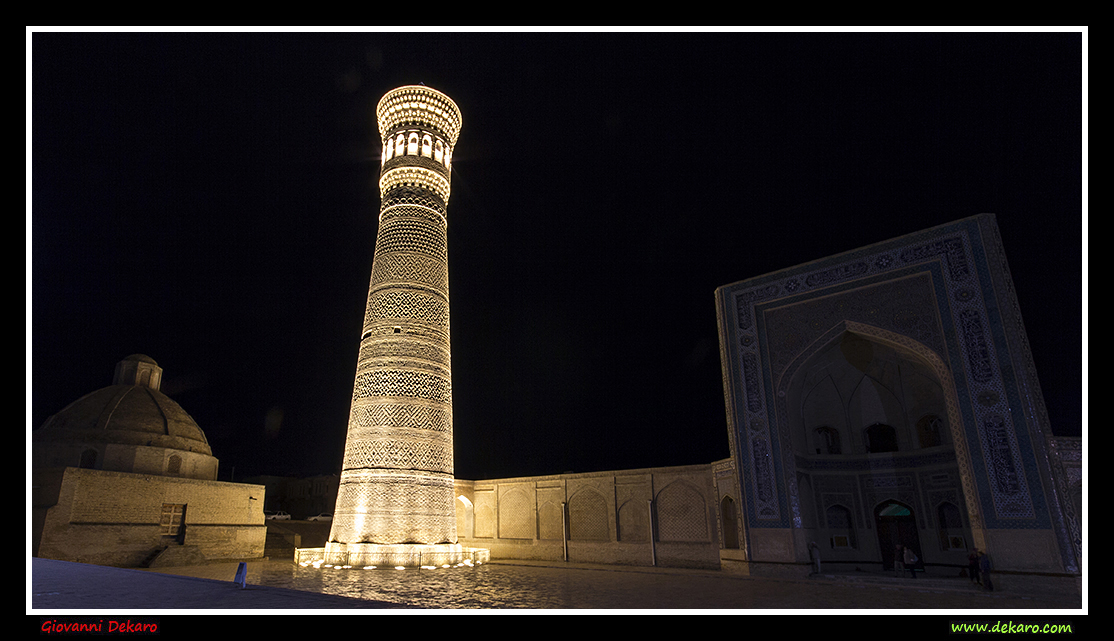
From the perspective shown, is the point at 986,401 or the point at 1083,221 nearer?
the point at 1083,221

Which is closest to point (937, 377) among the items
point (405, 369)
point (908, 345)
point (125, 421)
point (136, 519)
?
point (908, 345)

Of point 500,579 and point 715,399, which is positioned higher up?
point 715,399

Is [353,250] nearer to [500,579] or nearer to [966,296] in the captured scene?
[500,579]

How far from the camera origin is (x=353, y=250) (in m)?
20.7

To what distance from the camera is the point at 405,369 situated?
11180 mm

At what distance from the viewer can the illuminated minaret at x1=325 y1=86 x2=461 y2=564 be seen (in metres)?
10.2

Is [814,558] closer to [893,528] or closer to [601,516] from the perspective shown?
[893,528]

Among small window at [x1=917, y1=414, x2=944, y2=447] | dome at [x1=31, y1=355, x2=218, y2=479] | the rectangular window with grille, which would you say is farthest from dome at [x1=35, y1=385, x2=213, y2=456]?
small window at [x1=917, y1=414, x2=944, y2=447]

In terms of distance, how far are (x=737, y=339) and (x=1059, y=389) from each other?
18.7 feet

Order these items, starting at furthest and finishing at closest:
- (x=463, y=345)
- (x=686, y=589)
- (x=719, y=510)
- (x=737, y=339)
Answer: (x=463, y=345)
(x=719, y=510)
(x=737, y=339)
(x=686, y=589)

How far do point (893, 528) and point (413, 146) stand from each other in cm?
1139

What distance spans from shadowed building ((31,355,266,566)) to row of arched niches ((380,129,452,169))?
8.62 m

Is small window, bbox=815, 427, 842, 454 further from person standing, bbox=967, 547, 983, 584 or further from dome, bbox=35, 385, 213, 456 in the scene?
dome, bbox=35, 385, 213, 456

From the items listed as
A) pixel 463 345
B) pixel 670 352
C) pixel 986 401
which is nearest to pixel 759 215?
pixel 670 352
